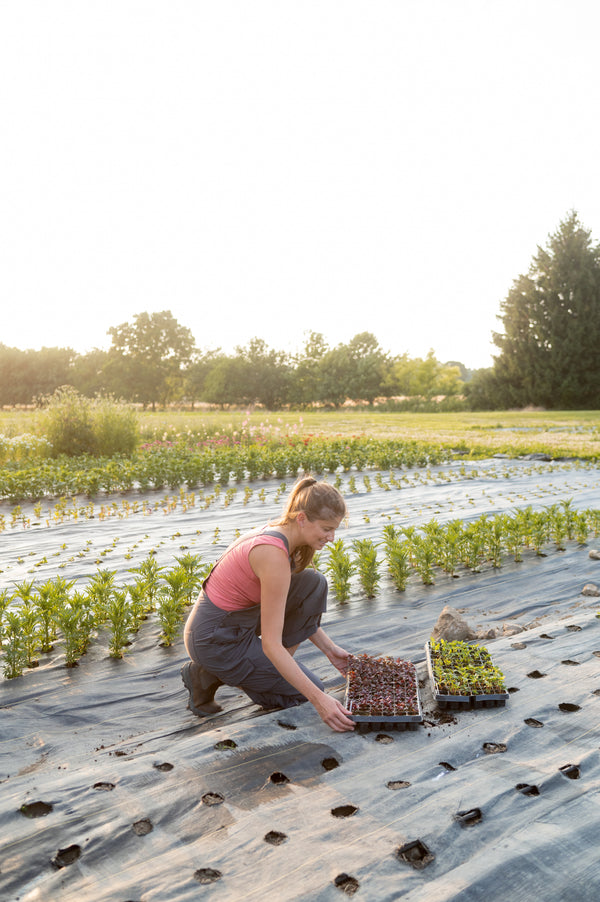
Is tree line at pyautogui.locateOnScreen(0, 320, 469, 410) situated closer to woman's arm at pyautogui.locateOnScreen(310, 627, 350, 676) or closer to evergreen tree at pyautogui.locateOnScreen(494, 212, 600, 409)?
evergreen tree at pyautogui.locateOnScreen(494, 212, 600, 409)

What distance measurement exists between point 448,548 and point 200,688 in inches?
126

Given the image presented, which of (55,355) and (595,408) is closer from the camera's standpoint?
(595,408)

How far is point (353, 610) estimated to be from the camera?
520 cm

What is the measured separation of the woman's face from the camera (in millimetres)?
3039

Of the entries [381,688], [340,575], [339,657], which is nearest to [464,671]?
[381,688]

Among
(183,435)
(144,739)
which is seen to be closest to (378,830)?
(144,739)

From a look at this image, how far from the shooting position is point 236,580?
328 centimetres

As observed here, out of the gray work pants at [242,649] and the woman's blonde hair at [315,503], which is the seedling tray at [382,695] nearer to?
the gray work pants at [242,649]

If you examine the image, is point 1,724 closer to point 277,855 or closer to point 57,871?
point 57,871

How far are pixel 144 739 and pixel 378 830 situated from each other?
141cm

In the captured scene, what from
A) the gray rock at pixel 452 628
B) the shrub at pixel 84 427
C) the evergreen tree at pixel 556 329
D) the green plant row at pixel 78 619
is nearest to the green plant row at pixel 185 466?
the shrub at pixel 84 427

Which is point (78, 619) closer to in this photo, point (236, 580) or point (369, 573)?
point (236, 580)

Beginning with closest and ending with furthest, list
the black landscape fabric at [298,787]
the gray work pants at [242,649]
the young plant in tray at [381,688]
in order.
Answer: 1. the black landscape fabric at [298,787]
2. the young plant in tray at [381,688]
3. the gray work pants at [242,649]

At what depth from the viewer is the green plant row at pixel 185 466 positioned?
35.8ft
